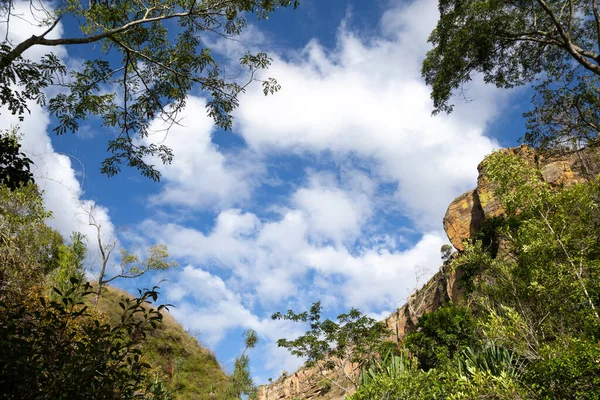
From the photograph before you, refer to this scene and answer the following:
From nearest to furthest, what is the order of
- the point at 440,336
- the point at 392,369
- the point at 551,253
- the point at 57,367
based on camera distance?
the point at 57,367, the point at 551,253, the point at 392,369, the point at 440,336

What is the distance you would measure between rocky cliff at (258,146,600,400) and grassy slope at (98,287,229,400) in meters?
7.92

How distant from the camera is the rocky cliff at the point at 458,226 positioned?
27.8 metres

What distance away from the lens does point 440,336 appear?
16.4 metres

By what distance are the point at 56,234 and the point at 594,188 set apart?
31.5m

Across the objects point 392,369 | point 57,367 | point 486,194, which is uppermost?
point 486,194

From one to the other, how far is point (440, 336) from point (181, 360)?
2363 centimetres

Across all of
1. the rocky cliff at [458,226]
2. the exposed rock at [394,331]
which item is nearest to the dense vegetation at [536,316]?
the rocky cliff at [458,226]

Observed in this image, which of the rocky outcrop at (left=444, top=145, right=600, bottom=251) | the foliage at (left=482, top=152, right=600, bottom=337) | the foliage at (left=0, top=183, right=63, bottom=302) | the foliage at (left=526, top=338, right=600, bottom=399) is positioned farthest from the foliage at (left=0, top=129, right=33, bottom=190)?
the rocky outcrop at (left=444, top=145, right=600, bottom=251)

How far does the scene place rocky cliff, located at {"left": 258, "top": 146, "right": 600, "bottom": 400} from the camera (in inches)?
1096

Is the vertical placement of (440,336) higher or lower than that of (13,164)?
lower

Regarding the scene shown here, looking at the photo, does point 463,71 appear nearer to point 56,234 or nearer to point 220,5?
point 220,5

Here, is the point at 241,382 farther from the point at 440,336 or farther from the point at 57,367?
the point at 57,367

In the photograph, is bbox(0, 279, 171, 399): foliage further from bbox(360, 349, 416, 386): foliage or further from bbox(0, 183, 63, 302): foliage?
bbox(0, 183, 63, 302): foliage

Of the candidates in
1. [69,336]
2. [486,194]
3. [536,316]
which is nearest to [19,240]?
[69,336]
